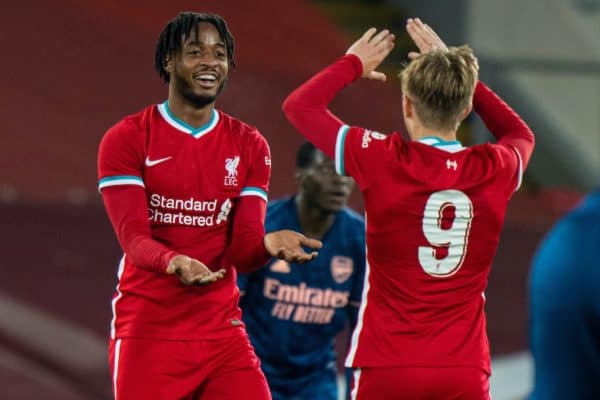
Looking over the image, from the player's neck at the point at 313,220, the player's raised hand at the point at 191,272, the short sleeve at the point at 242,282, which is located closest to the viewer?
the player's raised hand at the point at 191,272

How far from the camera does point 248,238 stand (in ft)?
12.8

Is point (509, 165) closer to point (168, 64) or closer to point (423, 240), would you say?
point (423, 240)

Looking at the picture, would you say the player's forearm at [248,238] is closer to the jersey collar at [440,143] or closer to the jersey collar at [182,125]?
the jersey collar at [182,125]

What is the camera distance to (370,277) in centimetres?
377

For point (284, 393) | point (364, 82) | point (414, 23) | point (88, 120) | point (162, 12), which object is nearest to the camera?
point (414, 23)

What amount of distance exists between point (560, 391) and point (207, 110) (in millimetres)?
1802

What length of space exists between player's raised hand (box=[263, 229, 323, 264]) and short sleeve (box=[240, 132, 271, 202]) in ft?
0.81

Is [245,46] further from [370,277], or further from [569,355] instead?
[569,355]

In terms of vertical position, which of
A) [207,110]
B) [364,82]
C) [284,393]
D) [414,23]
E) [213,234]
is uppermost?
[364,82]

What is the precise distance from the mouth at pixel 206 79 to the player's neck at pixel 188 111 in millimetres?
82

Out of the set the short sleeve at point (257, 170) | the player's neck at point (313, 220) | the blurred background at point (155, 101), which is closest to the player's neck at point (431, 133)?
the short sleeve at point (257, 170)

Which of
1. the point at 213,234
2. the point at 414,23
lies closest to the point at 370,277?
the point at 213,234

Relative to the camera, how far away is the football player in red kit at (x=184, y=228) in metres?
3.84

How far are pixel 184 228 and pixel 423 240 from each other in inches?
29.2
